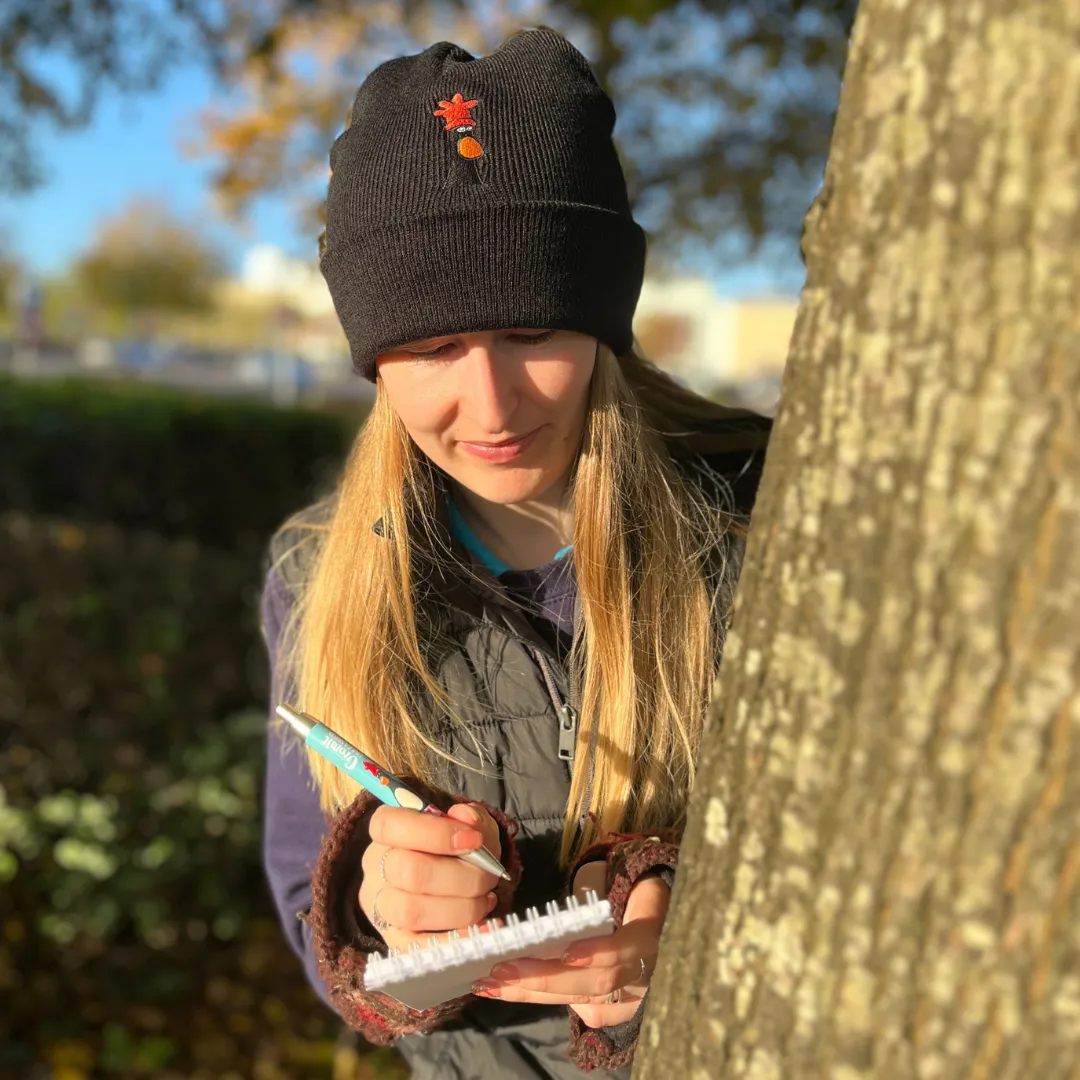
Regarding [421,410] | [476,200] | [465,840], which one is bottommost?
[465,840]

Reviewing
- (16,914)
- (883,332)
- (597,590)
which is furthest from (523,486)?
(16,914)

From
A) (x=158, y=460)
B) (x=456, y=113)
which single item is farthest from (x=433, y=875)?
(x=158, y=460)

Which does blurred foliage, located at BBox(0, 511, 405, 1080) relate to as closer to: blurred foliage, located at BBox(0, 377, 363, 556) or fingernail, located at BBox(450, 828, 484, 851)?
blurred foliage, located at BBox(0, 377, 363, 556)

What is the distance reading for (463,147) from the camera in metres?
1.64

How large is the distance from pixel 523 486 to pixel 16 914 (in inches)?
112

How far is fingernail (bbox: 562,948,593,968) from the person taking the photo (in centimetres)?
137

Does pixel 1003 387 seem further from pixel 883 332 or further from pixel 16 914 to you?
pixel 16 914

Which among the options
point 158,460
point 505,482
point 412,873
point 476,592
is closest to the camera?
point 412,873

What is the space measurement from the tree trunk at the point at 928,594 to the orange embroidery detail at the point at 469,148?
2.67ft

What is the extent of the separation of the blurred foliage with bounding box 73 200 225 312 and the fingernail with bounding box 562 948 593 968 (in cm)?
4754

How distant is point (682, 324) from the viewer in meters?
59.4

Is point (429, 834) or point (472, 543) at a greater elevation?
point (472, 543)

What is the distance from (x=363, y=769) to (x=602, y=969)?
41 cm

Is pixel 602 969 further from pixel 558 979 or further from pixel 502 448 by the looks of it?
pixel 502 448
